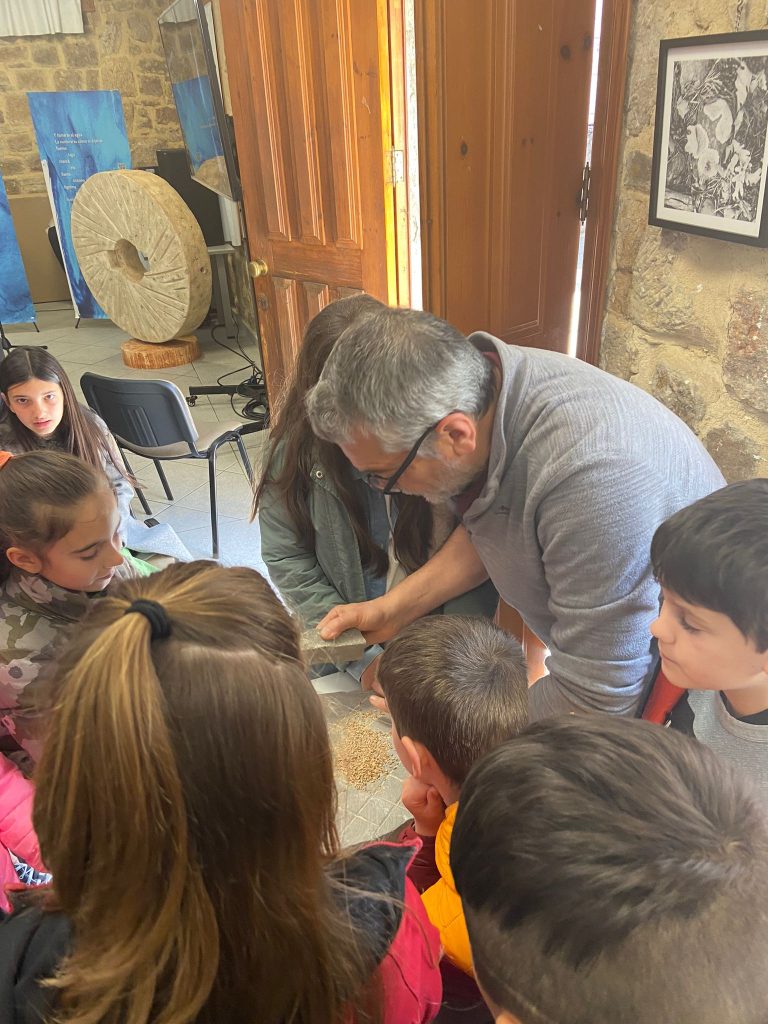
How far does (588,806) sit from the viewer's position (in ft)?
1.98

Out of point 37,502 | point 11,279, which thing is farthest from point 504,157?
point 11,279

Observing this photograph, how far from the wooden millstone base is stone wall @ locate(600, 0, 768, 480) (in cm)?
509

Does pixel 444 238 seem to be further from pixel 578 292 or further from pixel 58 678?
pixel 58 678

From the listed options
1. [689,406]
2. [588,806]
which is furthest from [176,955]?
[689,406]

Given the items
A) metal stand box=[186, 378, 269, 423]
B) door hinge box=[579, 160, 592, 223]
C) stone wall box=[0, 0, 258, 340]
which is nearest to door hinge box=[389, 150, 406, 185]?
door hinge box=[579, 160, 592, 223]

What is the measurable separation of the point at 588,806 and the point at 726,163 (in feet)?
4.71

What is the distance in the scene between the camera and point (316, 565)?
1.81 meters

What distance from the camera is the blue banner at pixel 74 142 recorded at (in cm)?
688

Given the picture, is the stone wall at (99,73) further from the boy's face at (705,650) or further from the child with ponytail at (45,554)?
the boy's face at (705,650)

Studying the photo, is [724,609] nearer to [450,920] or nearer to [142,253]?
[450,920]

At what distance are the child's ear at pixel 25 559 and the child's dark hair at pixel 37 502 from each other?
0.05 ft

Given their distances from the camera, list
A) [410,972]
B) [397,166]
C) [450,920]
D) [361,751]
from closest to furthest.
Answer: [410,972], [450,920], [361,751], [397,166]

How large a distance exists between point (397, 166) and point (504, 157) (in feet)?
1.53

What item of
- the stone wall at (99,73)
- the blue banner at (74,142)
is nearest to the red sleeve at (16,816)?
the blue banner at (74,142)
